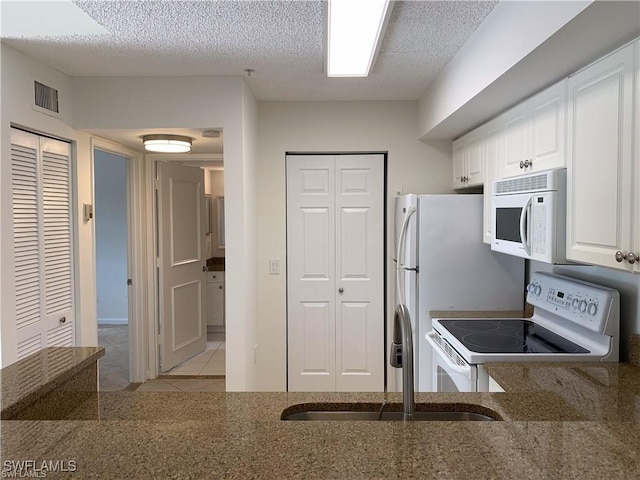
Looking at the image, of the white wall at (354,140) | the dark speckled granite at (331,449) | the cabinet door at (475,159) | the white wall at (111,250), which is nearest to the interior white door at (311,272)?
the white wall at (354,140)

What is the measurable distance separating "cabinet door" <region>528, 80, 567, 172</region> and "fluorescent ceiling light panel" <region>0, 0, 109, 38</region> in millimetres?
2077

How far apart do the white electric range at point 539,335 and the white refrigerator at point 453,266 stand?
266 millimetres

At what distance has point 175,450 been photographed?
2.78ft

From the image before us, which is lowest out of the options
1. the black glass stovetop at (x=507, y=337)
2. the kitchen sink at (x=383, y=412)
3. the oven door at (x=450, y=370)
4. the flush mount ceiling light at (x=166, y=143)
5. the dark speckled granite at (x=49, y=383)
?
the oven door at (x=450, y=370)

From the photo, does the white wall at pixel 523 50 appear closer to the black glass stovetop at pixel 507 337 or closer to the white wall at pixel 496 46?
the white wall at pixel 496 46

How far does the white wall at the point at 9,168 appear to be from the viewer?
7.67ft

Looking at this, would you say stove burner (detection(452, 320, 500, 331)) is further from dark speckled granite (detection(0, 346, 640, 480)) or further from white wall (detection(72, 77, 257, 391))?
dark speckled granite (detection(0, 346, 640, 480))

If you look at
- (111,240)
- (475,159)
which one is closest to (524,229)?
(475,159)

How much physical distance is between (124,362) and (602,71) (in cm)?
465

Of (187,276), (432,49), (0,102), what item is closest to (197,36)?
(0,102)

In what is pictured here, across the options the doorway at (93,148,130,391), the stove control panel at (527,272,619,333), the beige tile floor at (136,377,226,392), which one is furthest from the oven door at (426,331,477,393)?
the doorway at (93,148,130,391)
